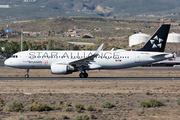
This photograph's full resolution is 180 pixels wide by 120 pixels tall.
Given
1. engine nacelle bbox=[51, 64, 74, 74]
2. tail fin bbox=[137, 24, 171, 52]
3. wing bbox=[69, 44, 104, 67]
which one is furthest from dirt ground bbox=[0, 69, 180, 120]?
tail fin bbox=[137, 24, 171, 52]

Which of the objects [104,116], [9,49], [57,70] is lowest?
[104,116]

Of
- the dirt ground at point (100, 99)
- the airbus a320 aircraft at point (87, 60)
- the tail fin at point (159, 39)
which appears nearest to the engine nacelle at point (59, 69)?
the airbus a320 aircraft at point (87, 60)

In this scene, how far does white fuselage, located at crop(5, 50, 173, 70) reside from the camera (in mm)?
44656

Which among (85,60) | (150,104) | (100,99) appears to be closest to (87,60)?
(85,60)

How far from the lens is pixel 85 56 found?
4531cm

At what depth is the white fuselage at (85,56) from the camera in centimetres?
4466

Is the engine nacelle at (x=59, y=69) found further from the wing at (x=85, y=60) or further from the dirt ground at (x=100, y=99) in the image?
the dirt ground at (x=100, y=99)

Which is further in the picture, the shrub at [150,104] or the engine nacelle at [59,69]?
the engine nacelle at [59,69]

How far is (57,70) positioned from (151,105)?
2137cm

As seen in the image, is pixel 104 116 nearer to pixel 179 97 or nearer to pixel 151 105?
pixel 151 105

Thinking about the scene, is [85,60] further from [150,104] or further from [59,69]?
[150,104]

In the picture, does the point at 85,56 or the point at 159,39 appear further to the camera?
the point at 159,39

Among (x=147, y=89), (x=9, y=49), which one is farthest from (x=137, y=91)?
(x=9, y=49)

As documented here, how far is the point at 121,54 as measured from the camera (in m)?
45.7
